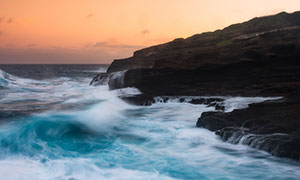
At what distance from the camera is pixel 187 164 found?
7016 millimetres

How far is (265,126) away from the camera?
7.66 m

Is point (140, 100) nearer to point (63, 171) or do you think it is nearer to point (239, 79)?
point (239, 79)

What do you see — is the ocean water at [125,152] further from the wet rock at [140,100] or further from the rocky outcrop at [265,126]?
the wet rock at [140,100]

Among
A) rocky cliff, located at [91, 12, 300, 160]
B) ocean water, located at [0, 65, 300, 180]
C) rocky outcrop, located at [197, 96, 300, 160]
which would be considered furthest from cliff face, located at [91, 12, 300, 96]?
rocky outcrop, located at [197, 96, 300, 160]

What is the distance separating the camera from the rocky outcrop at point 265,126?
6648 mm

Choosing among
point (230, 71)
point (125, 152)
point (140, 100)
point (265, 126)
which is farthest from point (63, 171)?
point (230, 71)

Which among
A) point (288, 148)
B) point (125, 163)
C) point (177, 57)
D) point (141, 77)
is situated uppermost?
point (177, 57)

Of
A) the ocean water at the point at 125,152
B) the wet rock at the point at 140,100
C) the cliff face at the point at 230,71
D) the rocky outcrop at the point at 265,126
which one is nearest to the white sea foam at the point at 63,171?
the ocean water at the point at 125,152

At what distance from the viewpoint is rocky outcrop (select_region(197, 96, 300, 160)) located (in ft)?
21.8

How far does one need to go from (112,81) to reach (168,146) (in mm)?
16855

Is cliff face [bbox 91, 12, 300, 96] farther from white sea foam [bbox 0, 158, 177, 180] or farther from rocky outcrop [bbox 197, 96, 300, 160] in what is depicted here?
white sea foam [bbox 0, 158, 177, 180]

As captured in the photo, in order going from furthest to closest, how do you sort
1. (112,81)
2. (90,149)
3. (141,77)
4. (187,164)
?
(112,81)
(141,77)
(90,149)
(187,164)

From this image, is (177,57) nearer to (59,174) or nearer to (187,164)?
(187,164)

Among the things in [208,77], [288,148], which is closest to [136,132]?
[288,148]
